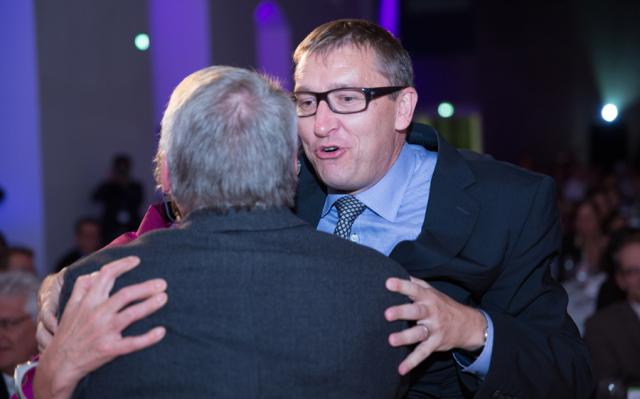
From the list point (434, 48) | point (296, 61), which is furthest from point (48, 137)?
point (434, 48)

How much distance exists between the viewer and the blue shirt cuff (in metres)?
1.72

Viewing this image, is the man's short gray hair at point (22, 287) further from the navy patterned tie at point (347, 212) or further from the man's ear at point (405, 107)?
the man's ear at point (405, 107)

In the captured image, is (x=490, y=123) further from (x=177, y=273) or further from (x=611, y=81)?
(x=177, y=273)

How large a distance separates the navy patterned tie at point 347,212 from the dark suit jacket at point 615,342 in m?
2.06

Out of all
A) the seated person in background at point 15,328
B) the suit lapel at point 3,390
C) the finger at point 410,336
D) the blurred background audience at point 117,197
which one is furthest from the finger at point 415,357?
the blurred background audience at point 117,197

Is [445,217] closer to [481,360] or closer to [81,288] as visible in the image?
[481,360]

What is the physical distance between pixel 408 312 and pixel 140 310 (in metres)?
0.46

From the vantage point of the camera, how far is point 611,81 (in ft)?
50.8

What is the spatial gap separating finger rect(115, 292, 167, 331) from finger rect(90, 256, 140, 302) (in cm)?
4

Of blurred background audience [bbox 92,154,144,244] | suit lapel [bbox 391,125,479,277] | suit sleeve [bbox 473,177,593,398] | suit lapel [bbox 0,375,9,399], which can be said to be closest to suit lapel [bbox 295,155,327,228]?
suit lapel [bbox 391,125,479,277]

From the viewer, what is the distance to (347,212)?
2049mm

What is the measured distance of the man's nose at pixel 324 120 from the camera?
1931 mm

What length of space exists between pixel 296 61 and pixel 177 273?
793mm

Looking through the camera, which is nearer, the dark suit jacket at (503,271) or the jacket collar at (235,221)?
the jacket collar at (235,221)
